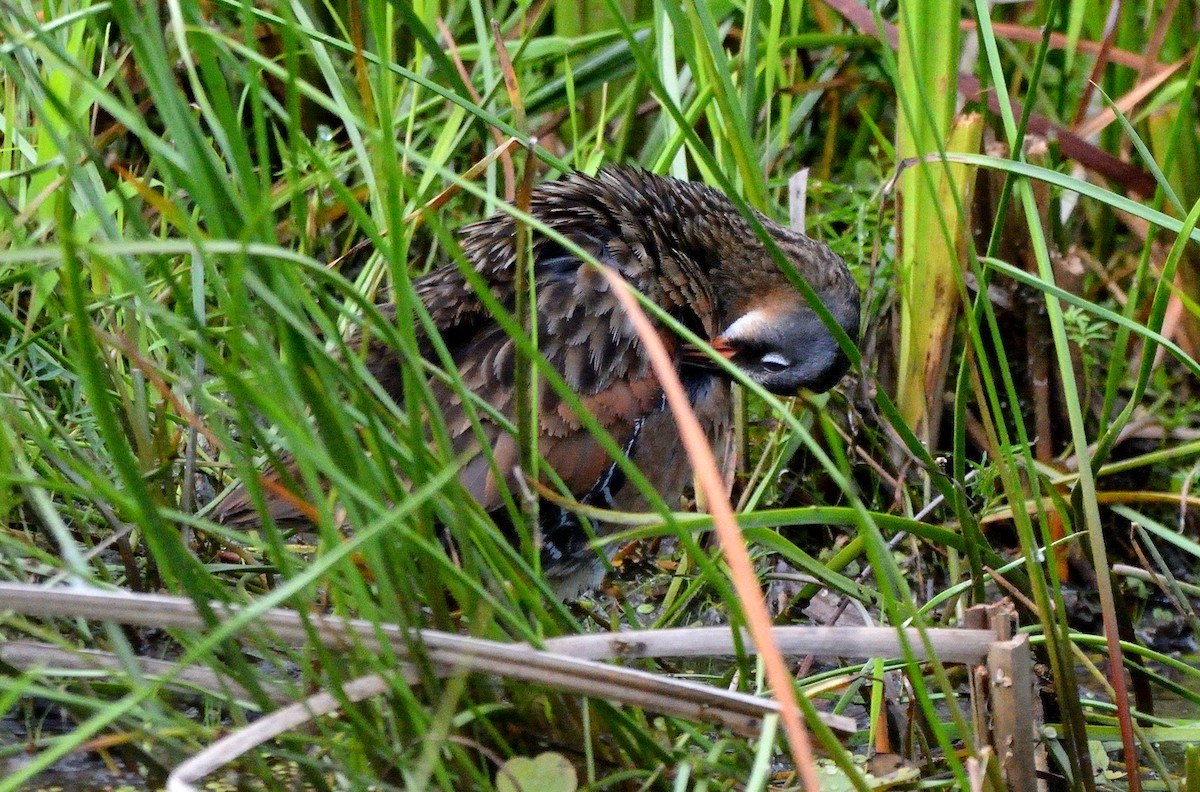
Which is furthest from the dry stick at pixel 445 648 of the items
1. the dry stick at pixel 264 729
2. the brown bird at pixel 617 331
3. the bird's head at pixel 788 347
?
the bird's head at pixel 788 347

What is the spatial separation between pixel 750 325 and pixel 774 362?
0.11 meters

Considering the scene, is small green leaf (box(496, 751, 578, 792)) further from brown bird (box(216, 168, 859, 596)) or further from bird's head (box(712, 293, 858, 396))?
bird's head (box(712, 293, 858, 396))

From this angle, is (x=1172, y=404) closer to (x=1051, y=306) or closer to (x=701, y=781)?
(x=1051, y=306)

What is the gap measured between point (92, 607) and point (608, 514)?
0.62 m

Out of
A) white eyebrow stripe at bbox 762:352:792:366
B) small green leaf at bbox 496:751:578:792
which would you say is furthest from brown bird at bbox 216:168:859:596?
small green leaf at bbox 496:751:578:792

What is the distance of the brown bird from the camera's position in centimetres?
273

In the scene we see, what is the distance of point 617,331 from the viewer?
283cm

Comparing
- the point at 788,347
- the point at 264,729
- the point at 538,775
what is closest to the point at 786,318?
the point at 788,347

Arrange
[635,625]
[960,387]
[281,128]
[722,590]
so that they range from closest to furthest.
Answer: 1. [722,590]
2. [635,625]
3. [960,387]
4. [281,128]

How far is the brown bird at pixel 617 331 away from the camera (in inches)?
107

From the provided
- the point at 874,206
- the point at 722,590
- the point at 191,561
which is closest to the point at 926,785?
the point at 722,590

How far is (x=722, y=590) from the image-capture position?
5.19ft

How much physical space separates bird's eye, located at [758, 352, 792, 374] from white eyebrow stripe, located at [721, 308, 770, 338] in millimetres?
60

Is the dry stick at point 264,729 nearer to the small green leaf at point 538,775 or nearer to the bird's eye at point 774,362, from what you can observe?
the small green leaf at point 538,775
